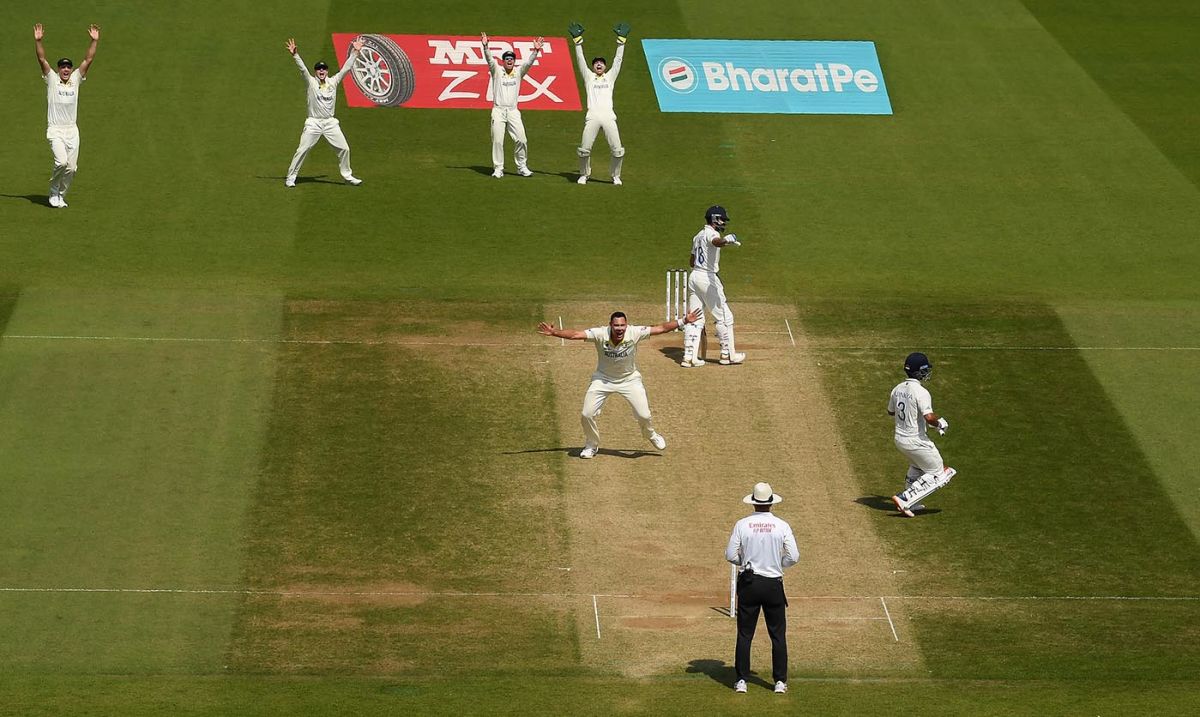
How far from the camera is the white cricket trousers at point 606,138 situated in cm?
3688

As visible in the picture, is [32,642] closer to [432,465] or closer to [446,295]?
[432,465]

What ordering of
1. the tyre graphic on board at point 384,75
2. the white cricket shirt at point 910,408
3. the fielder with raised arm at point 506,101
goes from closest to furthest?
1. the white cricket shirt at point 910,408
2. the fielder with raised arm at point 506,101
3. the tyre graphic on board at point 384,75

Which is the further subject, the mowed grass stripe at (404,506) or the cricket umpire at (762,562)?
the mowed grass stripe at (404,506)

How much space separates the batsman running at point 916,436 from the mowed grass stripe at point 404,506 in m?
4.79

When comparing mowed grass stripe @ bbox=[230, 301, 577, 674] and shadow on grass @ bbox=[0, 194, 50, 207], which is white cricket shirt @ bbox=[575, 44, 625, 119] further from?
shadow on grass @ bbox=[0, 194, 50, 207]

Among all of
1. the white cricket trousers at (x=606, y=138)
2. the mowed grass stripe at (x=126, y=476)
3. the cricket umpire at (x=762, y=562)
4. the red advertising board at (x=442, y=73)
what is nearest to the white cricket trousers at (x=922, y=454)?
the cricket umpire at (x=762, y=562)

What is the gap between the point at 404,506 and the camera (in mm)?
25703

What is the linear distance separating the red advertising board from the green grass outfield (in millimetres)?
649

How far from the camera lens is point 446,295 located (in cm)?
3284

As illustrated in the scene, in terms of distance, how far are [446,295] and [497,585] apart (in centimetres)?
998

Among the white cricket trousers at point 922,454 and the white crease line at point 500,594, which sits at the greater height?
the white cricket trousers at point 922,454

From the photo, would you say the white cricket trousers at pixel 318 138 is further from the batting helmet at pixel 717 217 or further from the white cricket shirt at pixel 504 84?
the batting helmet at pixel 717 217

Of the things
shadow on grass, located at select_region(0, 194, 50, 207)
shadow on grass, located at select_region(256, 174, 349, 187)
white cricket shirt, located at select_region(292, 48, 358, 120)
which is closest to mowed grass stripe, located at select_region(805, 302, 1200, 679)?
white cricket shirt, located at select_region(292, 48, 358, 120)

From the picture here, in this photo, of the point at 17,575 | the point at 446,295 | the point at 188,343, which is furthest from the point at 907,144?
the point at 17,575
